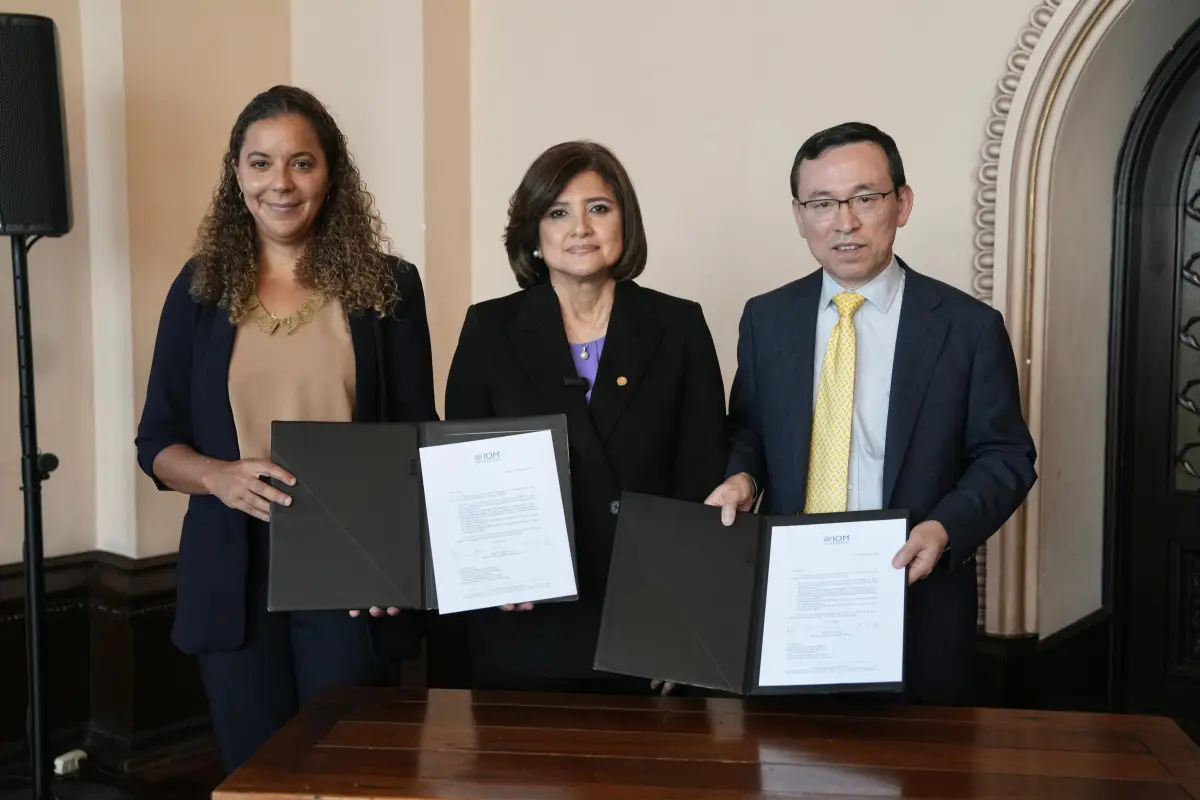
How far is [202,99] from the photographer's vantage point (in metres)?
3.73

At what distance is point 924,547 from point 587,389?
67cm

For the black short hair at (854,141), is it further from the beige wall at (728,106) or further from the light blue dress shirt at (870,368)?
the beige wall at (728,106)

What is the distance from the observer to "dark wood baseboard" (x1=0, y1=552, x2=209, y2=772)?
3520 mm

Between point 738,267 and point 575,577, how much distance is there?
76.1 inches

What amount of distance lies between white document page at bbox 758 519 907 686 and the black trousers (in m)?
0.77

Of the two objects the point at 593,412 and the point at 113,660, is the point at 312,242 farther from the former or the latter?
the point at 113,660

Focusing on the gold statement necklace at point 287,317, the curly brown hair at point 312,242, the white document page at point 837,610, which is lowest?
the white document page at point 837,610

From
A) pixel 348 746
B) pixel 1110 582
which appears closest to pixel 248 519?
pixel 348 746

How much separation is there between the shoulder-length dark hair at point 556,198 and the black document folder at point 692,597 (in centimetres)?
58

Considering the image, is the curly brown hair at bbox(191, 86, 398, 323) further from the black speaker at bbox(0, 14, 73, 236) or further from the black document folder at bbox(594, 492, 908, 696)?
the black speaker at bbox(0, 14, 73, 236)

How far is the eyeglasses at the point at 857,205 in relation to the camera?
2.11m

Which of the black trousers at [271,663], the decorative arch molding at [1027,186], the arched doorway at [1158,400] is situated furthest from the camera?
the arched doorway at [1158,400]

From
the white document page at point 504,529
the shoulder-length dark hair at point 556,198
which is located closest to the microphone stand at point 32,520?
the shoulder-length dark hair at point 556,198

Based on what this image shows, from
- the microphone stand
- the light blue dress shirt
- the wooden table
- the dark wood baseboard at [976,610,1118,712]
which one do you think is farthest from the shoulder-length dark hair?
the dark wood baseboard at [976,610,1118,712]
